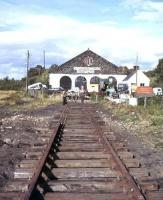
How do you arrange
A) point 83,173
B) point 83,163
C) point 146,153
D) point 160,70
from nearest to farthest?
point 83,173
point 83,163
point 146,153
point 160,70

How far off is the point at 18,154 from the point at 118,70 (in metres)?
84.1

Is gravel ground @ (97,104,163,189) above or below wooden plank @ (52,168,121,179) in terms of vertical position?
below

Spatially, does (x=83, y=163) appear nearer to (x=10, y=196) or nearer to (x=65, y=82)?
(x=10, y=196)

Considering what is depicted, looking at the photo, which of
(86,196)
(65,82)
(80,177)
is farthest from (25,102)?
(65,82)

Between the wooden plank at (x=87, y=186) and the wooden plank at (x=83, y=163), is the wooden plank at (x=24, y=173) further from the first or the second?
the wooden plank at (x=83, y=163)

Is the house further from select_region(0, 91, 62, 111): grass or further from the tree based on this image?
select_region(0, 91, 62, 111): grass

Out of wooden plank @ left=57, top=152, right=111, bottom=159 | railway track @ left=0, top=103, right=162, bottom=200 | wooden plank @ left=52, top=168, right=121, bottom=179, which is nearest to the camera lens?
railway track @ left=0, top=103, right=162, bottom=200

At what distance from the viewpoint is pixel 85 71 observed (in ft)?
313

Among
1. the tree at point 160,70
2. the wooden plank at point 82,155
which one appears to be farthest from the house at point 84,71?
the wooden plank at point 82,155

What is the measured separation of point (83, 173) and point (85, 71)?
8665 centimetres

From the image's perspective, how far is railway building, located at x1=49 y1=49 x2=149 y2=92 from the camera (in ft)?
309

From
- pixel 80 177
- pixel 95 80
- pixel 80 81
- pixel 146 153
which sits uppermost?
pixel 95 80

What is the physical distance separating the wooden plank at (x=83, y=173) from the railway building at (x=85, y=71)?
276 ft

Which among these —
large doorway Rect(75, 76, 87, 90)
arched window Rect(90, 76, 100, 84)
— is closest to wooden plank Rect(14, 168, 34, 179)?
arched window Rect(90, 76, 100, 84)
